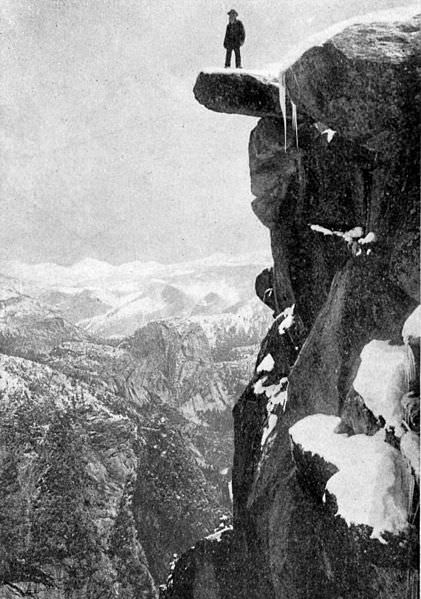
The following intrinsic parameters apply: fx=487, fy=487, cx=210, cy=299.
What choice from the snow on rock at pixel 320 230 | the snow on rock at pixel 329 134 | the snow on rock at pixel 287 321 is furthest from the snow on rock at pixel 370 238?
the snow on rock at pixel 287 321

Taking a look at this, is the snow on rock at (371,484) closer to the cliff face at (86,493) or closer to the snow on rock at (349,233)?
the snow on rock at (349,233)

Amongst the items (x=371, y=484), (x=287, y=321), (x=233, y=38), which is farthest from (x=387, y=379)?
(x=233, y=38)

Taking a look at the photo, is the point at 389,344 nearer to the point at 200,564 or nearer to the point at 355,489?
the point at 355,489

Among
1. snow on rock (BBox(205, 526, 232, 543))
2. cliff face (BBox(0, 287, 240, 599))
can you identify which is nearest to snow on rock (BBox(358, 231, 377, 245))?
snow on rock (BBox(205, 526, 232, 543))

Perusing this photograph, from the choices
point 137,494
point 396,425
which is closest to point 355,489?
point 396,425

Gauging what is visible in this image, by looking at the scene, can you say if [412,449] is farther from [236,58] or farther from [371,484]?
[236,58]

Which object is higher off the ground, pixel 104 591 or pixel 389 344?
pixel 389 344
